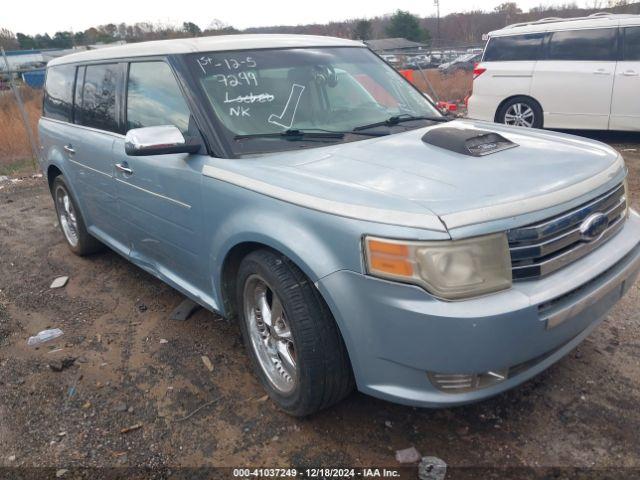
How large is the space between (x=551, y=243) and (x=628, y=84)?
23.6ft

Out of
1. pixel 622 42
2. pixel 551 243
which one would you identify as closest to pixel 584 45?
pixel 622 42

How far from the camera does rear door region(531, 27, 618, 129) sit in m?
8.12

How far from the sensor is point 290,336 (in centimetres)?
262

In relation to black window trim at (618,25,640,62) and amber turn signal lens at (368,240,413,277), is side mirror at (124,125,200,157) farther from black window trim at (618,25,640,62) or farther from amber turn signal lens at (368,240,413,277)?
black window trim at (618,25,640,62)

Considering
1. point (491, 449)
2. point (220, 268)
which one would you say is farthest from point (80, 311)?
point (491, 449)

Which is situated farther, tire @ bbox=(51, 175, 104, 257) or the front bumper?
tire @ bbox=(51, 175, 104, 257)

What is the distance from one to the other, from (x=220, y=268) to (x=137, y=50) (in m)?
1.71

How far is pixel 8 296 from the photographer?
4.55 metres

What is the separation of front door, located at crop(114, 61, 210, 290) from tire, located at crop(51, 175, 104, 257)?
4.37 ft

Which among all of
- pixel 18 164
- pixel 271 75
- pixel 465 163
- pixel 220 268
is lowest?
pixel 18 164

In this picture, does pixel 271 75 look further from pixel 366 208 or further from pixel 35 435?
pixel 35 435

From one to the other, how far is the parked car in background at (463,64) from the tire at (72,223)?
19.1 metres

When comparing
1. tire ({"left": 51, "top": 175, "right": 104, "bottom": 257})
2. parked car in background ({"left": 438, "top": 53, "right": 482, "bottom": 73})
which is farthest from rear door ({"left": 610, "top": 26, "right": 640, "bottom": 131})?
parked car in background ({"left": 438, "top": 53, "right": 482, "bottom": 73})

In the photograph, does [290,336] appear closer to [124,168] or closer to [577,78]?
[124,168]
